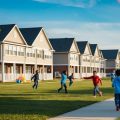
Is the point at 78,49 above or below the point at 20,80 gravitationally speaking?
above

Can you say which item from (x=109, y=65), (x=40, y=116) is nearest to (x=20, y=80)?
(x=40, y=116)

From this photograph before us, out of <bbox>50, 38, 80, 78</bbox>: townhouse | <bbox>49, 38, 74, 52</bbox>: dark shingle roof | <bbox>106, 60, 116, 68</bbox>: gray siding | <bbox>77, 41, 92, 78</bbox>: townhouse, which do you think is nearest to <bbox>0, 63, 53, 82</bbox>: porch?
<bbox>50, 38, 80, 78</bbox>: townhouse

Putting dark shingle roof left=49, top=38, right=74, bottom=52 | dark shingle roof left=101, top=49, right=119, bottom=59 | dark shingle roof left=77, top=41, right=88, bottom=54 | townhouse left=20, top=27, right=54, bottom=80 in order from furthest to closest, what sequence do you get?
1. dark shingle roof left=101, top=49, right=119, bottom=59
2. dark shingle roof left=77, top=41, right=88, bottom=54
3. dark shingle roof left=49, top=38, right=74, bottom=52
4. townhouse left=20, top=27, right=54, bottom=80

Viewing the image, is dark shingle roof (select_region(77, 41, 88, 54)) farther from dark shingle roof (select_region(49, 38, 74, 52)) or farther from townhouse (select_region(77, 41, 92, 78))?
dark shingle roof (select_region(49, 38, 74, 52))

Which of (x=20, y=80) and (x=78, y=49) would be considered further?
(x=78, y=49)

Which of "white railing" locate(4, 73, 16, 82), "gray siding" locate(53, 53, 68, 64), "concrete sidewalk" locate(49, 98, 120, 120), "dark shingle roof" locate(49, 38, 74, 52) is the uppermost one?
"dark shingle roof" locate(49, 38, 74, 52)

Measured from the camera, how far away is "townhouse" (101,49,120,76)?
13500cm

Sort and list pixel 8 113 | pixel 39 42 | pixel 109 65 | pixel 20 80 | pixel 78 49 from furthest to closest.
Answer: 1. pixel 109 65
2. pixel 78 49
3. pixel 39 42
4. pixel 20 80
5. pixel 8 113

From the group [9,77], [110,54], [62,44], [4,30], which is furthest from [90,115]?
[110,54]

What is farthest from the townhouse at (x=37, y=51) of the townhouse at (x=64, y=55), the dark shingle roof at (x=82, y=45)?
the dark shingle roof at (x=82, y=45)

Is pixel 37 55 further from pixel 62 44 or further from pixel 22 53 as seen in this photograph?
pixel 62 44

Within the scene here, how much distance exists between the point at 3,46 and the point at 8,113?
145 feet

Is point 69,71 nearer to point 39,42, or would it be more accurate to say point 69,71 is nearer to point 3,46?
point 39,42

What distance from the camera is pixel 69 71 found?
86.7 meters
